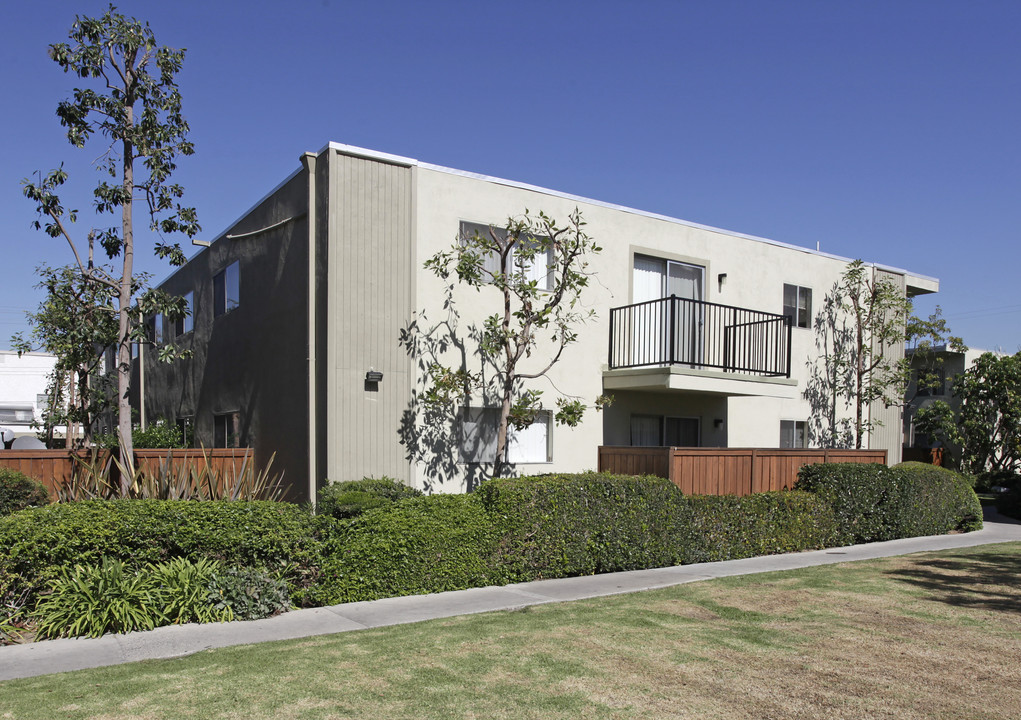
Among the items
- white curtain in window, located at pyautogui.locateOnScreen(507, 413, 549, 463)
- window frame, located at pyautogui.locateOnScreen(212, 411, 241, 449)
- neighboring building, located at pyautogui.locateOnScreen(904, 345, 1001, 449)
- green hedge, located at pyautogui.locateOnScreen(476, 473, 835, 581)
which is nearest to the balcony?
white curtain in window, located at pyautogui.locateOnScreen(507, 413, 549, 463)

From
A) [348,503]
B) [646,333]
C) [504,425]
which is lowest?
[348,503]

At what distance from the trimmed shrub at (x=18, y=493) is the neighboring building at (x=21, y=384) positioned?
28.6 meters

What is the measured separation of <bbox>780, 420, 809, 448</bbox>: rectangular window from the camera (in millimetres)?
18000

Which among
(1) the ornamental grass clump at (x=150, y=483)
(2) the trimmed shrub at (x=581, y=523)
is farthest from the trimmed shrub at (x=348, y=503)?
(2) the trimmed shrub at (x=581, y=523)

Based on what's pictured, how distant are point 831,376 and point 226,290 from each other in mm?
13036

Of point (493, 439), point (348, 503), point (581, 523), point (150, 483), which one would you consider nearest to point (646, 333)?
point (493, 439)

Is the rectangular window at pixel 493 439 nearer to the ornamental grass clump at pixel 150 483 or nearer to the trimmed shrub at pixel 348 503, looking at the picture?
the trimmed shrub at pixel 348 503

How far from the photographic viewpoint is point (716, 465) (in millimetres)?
13719

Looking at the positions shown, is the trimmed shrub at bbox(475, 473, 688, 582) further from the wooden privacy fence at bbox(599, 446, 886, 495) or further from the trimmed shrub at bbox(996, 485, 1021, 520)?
the trimmed shrub at bbox(996, 485, 1021, 520)

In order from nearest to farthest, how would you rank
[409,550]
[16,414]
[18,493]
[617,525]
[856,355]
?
[409,550] < [18,493] < [617,525] < [856,355] < [16,414]

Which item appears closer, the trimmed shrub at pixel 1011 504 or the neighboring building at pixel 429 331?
the neighboring building at pixel 429 331

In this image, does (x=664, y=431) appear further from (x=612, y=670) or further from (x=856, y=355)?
(x=612, y=670)

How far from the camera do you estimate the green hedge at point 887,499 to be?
14406 mm

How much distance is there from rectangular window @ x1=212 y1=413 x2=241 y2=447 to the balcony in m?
6.92
